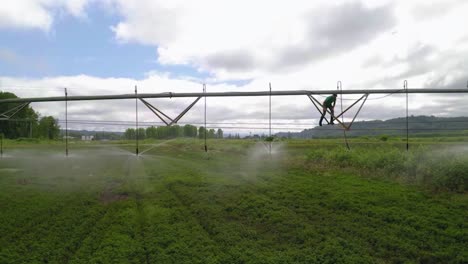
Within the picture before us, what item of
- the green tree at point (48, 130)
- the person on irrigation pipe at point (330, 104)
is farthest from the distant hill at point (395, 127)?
the green tree at point (48, 130)

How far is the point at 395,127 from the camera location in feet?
27.1

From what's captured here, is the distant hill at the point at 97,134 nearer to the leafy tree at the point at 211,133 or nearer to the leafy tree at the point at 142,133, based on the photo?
the leafy tree at the point at 142,133

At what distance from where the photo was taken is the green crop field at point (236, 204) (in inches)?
279

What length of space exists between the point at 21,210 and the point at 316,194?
10.2 metres

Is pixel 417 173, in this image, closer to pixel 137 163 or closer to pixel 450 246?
pixel 450 246

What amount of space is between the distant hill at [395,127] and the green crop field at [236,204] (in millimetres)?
1679

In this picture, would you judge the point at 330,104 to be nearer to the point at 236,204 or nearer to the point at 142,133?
the point at 236,204

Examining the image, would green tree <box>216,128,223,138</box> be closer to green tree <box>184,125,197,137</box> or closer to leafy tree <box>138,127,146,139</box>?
green tree <box>184,125,197,137</box>

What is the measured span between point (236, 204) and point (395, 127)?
18.5 ft

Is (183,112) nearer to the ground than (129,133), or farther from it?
farther from it

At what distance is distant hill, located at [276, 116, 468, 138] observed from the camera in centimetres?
800

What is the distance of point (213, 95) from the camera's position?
24.8 feet

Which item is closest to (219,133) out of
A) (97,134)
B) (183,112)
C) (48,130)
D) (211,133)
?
(211,133)

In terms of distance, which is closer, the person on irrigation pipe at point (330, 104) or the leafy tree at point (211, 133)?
the person on irrigation pipe at point (330, 104)
